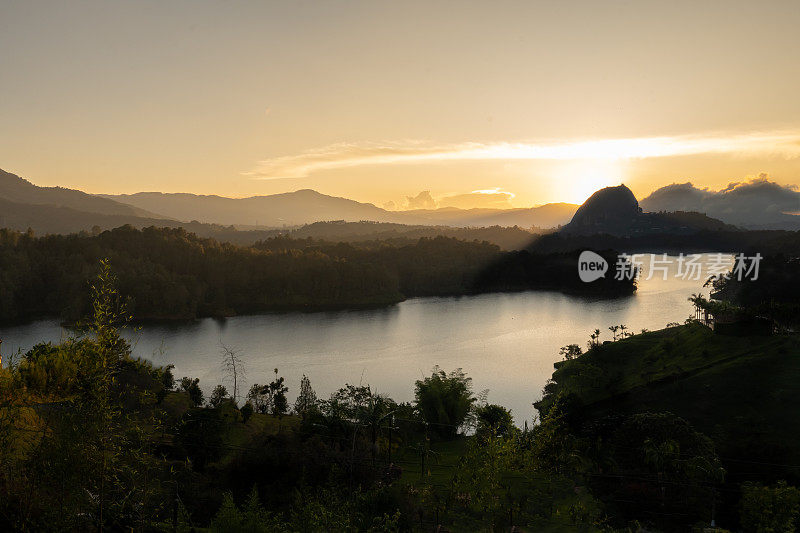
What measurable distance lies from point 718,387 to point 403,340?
31.4 metres

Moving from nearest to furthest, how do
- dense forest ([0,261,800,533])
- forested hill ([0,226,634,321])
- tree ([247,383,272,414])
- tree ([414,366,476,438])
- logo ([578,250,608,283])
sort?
dense forest ([0,261,800,533]) < tree ([414,366,476,438]) < tree ([247,383,272,414]) < forested hill ([0,226,634,321]) < logo ([578,250,608,283])

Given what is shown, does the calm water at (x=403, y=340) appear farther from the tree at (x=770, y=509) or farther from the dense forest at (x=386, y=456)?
the tree at (x=770, y=509)

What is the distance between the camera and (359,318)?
2662 inches

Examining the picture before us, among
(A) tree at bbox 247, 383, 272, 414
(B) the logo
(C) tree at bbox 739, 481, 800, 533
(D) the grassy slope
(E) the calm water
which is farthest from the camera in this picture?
(B) the logo

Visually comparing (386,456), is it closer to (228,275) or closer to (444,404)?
(444,404)

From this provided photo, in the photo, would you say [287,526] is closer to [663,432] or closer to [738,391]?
[663,432]

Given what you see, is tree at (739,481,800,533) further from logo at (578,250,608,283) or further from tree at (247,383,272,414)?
logo at (578,250,608,283)

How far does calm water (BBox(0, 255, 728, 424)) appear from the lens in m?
40.4

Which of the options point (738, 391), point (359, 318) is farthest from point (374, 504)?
point (359, 318)

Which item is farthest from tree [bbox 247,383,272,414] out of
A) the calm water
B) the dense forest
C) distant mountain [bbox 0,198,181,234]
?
distant mountain [bbox 0,198,181,234]

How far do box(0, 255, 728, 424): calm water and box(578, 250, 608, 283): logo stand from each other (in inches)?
682

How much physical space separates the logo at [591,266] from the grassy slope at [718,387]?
61.9 metres

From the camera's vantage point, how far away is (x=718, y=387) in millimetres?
27312

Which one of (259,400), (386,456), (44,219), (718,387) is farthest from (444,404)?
(44,219)
